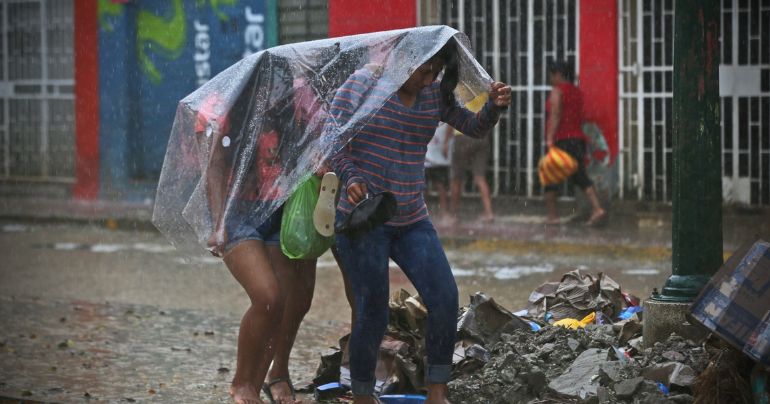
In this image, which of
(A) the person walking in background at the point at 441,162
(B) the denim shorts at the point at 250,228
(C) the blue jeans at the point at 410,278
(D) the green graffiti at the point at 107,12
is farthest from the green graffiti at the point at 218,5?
(C) the blue jeans at the point at 410,278

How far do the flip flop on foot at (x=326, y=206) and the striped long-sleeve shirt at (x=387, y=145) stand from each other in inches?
2.2

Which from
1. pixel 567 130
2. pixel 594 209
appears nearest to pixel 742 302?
pixel 594 209

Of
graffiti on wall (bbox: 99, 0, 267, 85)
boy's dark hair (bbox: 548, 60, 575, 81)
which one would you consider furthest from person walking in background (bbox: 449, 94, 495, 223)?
graffiti on wall (bbox: 99, 0, 267, 85)

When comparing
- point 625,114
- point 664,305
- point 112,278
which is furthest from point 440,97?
point 625,114

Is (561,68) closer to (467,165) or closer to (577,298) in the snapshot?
(467,165)

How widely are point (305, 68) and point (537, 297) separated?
2.05m

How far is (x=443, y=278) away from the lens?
529 centimetres

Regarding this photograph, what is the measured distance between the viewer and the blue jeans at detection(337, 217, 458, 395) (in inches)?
208

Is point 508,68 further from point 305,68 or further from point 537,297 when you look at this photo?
point 305,68

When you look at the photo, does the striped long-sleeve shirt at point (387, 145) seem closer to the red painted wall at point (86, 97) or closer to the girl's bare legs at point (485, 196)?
the girl's bare legs at point (485, 196)

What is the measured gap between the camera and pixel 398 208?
532cm

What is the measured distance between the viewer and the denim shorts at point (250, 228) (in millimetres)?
5801

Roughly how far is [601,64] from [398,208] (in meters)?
12.2

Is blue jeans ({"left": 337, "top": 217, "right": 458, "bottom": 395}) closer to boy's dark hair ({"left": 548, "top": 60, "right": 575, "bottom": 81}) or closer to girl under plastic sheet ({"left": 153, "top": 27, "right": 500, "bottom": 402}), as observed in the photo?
girl under plastic sheet ({"left": 153, "top": 27, "right": 500, "bottom": 402})
